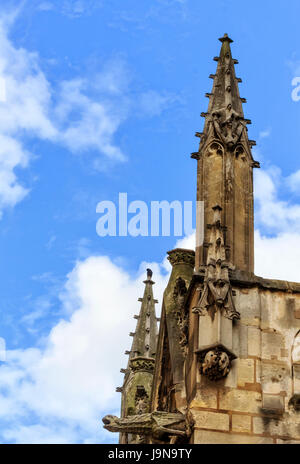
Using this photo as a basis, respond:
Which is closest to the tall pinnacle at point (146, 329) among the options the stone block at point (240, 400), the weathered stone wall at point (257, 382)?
the weathered stone wall at point (257, 382)

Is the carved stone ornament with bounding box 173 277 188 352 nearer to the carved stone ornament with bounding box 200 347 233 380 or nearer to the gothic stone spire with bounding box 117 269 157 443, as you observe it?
the carved stone ornament with bounding box 200 347 233 380

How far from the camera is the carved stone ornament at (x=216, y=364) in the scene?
581 inches

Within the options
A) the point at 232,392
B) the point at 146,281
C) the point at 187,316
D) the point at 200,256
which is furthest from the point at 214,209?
the point at 146,281

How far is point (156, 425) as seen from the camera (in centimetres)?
1516

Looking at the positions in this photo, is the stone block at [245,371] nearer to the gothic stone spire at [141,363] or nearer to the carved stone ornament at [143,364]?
the gothic stone spire at [141,363]

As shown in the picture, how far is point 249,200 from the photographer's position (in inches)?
671

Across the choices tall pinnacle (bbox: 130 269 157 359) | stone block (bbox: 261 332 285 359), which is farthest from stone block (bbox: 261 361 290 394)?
tall pinnacle (bbox: 130 269 157 359)

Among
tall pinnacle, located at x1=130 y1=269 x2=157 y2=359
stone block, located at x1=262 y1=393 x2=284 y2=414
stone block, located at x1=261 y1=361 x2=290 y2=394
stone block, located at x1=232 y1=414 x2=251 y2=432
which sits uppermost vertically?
tall pinnacle, located at x1=130 y1=269 x2=157 y2=359

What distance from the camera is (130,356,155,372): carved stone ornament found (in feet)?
80.9

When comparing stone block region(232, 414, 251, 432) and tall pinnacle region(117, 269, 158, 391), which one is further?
tall pinnacle region(117, 269, 158, 391)

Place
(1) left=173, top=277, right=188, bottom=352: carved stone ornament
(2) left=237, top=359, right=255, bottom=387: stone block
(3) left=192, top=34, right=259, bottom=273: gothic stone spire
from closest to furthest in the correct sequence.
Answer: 1. (2) left=237, top=359, right=255, bottom=387: stone block
2. (3) left=192, top=34, right=259, bottom=273: gothic stone spire
3. (1) left=173, top=277, right=188, bottom=352: carved stone ornament

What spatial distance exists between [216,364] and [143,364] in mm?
10113

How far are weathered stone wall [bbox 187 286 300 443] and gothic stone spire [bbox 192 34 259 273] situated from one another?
32.3 inches

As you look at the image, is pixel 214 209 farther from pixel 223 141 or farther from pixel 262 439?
pixel 262 439
